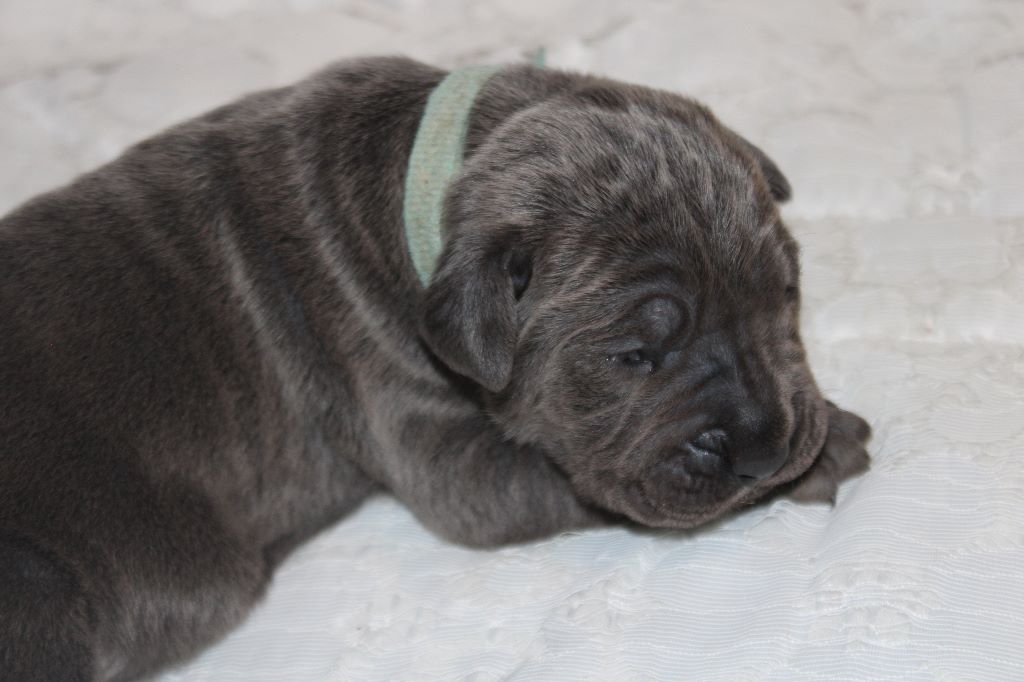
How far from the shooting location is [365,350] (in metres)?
4.08

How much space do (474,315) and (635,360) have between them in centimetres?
49

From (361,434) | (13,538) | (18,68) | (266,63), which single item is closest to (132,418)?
(13,538)

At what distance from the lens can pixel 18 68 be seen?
6859 mm

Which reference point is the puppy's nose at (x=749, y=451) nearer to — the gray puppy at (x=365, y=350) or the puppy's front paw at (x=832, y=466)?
the gray puppy at (x=365, y=350)

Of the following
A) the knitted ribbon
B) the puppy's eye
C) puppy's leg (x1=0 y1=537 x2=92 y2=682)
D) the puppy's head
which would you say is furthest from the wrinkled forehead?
puppy's leg (x1=0 y1=537 x2=92 y2=682)

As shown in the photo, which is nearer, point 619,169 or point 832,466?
point 619,169

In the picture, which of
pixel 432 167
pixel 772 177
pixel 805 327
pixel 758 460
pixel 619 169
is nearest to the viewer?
pixel 758 460

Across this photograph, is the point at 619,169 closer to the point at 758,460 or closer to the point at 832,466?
the point at 758,460

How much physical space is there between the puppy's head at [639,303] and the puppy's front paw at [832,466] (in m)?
0.32

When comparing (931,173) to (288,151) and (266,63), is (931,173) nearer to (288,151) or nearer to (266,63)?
(288,151)

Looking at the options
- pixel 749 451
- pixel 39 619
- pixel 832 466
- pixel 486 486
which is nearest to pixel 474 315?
pixel 486 486

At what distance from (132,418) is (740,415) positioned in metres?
1.86

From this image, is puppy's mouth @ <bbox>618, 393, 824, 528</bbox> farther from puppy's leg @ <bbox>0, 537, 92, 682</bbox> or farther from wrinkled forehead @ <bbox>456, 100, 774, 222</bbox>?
puppy's leg @ <bbox>0, 537, 92, 682</bbox>

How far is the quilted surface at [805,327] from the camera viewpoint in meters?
3.64
